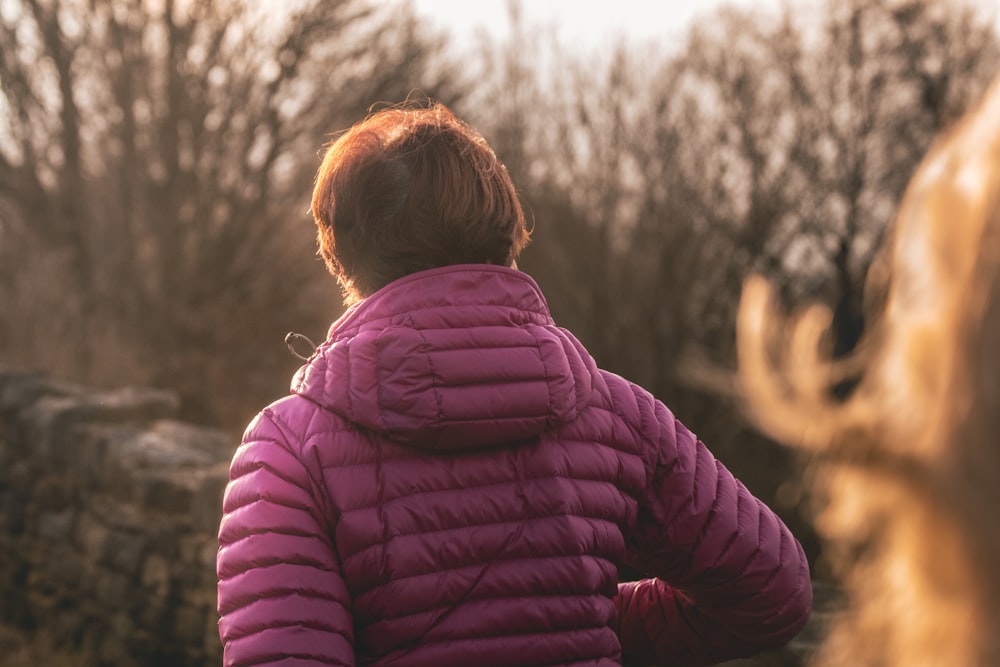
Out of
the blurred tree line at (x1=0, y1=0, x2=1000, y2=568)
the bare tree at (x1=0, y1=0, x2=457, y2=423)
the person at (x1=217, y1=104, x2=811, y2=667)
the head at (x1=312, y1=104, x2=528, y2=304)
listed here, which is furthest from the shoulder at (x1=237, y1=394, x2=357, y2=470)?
the bare tree at (x1=0, y1=0, x2=457, y2=423)

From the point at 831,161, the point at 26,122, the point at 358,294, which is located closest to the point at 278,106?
the point at 26,122

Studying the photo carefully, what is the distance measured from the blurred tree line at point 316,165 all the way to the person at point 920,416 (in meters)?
10.3

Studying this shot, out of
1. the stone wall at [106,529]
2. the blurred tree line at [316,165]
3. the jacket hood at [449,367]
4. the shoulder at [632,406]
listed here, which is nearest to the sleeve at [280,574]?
the jacket hood at [449,367]

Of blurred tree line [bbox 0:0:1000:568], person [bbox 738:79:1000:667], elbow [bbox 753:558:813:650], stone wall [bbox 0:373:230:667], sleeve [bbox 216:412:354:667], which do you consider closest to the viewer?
person [bbox 738:79:1000:667]

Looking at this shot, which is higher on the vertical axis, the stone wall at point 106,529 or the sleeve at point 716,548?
the sleeve at point 716,548

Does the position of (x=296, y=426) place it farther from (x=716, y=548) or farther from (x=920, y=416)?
(x=920, y=416)

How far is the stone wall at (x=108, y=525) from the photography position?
17.1 feet

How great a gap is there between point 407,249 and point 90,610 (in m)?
5.17

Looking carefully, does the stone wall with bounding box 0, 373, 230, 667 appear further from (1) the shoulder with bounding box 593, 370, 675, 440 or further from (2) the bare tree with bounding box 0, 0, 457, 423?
(2) the bare tree with bounding box 0, 0, 457, 423

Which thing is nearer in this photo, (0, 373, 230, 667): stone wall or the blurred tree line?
(0, 373, 230, 667): stone wall

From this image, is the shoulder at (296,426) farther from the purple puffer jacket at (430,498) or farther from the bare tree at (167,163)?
the bare tree at (167,163)

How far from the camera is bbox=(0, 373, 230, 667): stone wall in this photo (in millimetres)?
5207

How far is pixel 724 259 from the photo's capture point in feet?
42.0

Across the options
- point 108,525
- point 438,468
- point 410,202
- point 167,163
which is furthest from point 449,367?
point 167,163
